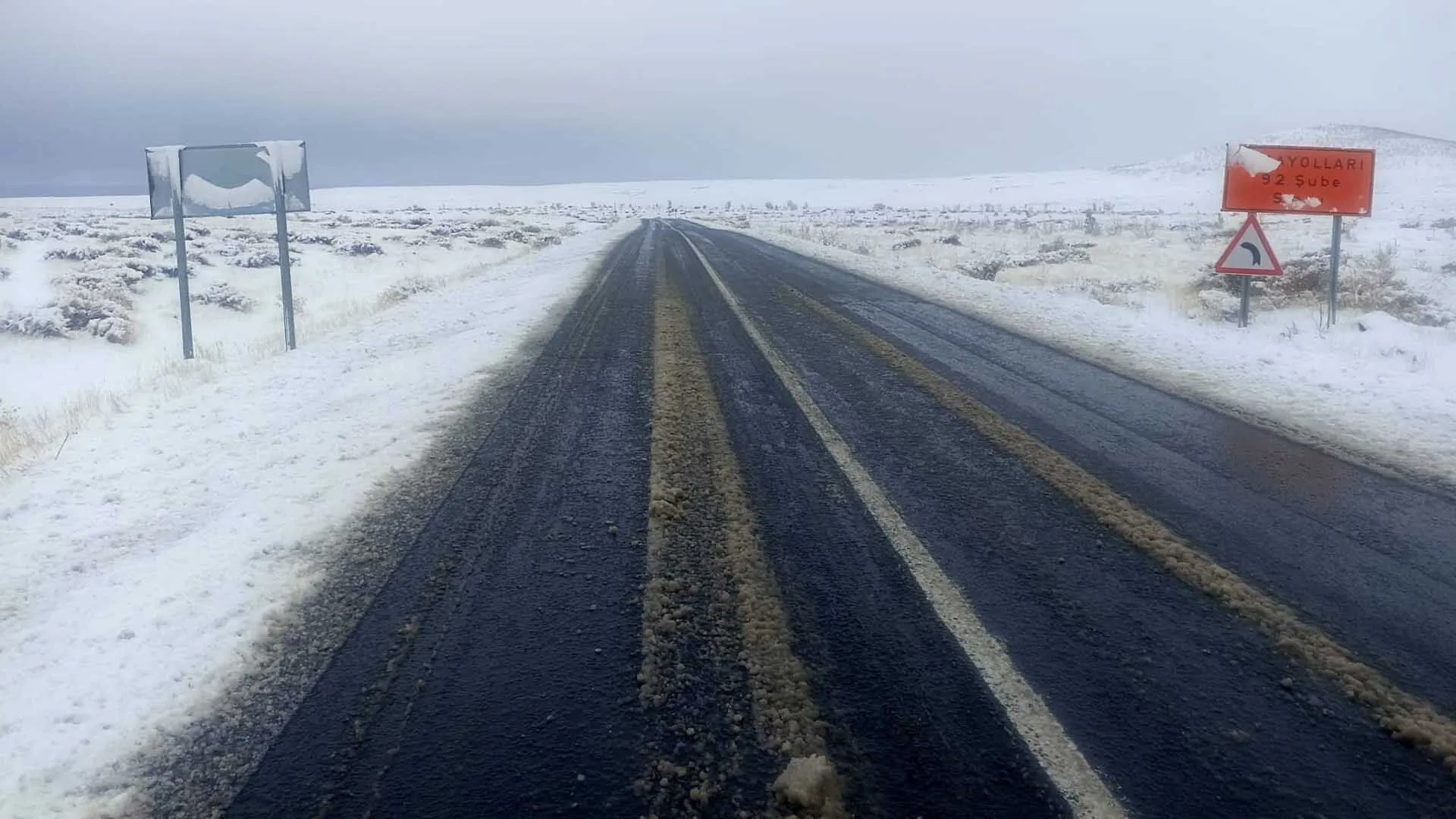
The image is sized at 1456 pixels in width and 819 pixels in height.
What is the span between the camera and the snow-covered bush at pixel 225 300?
22.0 metres

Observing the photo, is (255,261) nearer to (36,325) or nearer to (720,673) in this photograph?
(36,325)

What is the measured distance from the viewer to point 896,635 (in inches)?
148

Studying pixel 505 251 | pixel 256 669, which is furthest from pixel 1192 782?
pixel 505 251

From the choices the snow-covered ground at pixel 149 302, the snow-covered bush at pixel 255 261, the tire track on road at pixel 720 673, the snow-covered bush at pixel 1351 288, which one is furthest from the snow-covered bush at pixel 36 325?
the snow-covered bush at pixel 1351 288

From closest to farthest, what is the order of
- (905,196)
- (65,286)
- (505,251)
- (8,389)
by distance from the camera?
(8,389), (65,286), (505,251), (905,196)

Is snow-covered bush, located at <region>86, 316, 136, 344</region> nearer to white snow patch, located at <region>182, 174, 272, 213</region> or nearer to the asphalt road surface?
white snow patch, located at <region>182, 174, 272, 213</region>

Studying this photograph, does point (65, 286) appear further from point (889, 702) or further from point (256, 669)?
point (889, 702)

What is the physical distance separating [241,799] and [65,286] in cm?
2372

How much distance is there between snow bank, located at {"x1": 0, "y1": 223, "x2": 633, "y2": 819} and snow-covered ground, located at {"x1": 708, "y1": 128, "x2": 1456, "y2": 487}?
7.03 m

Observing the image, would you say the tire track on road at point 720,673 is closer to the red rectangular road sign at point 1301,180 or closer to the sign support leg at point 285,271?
the sign support leg at point 285,271

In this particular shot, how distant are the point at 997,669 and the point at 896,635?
434mm

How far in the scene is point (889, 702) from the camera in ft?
10.7

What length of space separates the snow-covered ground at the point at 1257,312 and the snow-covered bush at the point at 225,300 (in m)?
14.8

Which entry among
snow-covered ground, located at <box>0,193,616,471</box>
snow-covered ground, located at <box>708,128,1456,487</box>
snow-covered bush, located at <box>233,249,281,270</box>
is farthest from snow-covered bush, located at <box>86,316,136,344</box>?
snow-covered ground, located at <box>708,128,1456,487</box>
